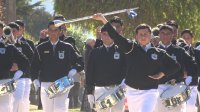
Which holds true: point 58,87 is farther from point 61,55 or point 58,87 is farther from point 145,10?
point 145,10

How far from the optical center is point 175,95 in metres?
12.9

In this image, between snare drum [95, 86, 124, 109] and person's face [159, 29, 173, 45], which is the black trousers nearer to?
person's face [159, 29, 173, 45]

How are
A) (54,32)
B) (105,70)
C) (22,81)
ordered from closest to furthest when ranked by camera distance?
(105,70) → (54,32) → (22,81)

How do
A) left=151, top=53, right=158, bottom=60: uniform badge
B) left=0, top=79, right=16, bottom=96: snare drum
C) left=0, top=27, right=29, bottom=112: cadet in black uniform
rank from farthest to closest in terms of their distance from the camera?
left=0, top=27, right=29, bottom=112: cadet in black uniform < left=0, top=79, right=16, bottom=96: snare drum < left=151, top=53, right=158, bottom=60: uniform badge

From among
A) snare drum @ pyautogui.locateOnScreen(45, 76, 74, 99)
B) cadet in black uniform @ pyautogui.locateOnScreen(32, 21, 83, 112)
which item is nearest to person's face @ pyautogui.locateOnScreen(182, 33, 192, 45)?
cadet in black uniform @ pyautogui.locateOnScreen(32, 21, 83, 112)

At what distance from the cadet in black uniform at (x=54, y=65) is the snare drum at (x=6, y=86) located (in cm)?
130

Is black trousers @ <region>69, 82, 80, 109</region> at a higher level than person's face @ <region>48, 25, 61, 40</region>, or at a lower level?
lower

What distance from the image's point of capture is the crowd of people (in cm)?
1213

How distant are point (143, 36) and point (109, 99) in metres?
1.30

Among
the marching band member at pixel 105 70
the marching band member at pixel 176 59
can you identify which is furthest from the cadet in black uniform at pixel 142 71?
the marching band member at pixel 176 59

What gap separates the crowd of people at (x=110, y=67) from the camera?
1213cm

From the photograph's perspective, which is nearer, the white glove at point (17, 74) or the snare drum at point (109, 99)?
the snare drum at point (109, 99)

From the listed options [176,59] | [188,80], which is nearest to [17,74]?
[176,59]

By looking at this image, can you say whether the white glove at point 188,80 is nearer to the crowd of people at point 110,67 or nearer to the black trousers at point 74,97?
the crowd of people at point 110,67
